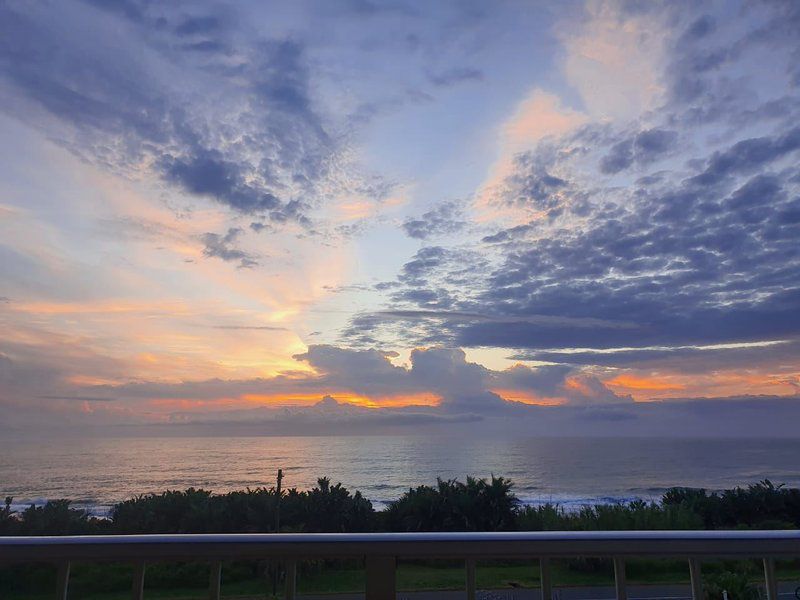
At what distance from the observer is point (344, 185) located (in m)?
8.35

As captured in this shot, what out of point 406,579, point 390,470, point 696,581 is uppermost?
point 696,581

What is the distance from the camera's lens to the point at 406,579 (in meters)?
2.04

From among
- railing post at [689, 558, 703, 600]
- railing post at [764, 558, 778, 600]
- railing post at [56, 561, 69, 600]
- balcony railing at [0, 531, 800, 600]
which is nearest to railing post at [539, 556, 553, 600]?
balcony railing at [0, 531, 800, 600]

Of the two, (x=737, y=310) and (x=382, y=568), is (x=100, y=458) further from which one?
(x=382, y=568)

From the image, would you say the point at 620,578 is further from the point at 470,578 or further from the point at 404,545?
the point at 404,545

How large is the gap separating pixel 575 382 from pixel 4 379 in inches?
886

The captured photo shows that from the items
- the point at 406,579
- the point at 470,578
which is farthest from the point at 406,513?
the point at 470,578

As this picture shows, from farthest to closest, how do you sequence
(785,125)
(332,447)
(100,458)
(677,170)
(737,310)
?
(332,447) → (100,458) → (737,310) → (677,170) → (785,125)

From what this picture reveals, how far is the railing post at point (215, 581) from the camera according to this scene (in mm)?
1271

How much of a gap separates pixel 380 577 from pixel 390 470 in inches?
1248

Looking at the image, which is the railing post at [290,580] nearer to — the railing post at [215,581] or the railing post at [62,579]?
the railing post at [215,581]

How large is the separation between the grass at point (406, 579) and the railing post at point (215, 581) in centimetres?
9

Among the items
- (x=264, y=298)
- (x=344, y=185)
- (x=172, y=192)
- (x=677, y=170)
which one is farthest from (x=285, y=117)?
(x=677, y=170)

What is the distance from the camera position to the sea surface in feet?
80.2
